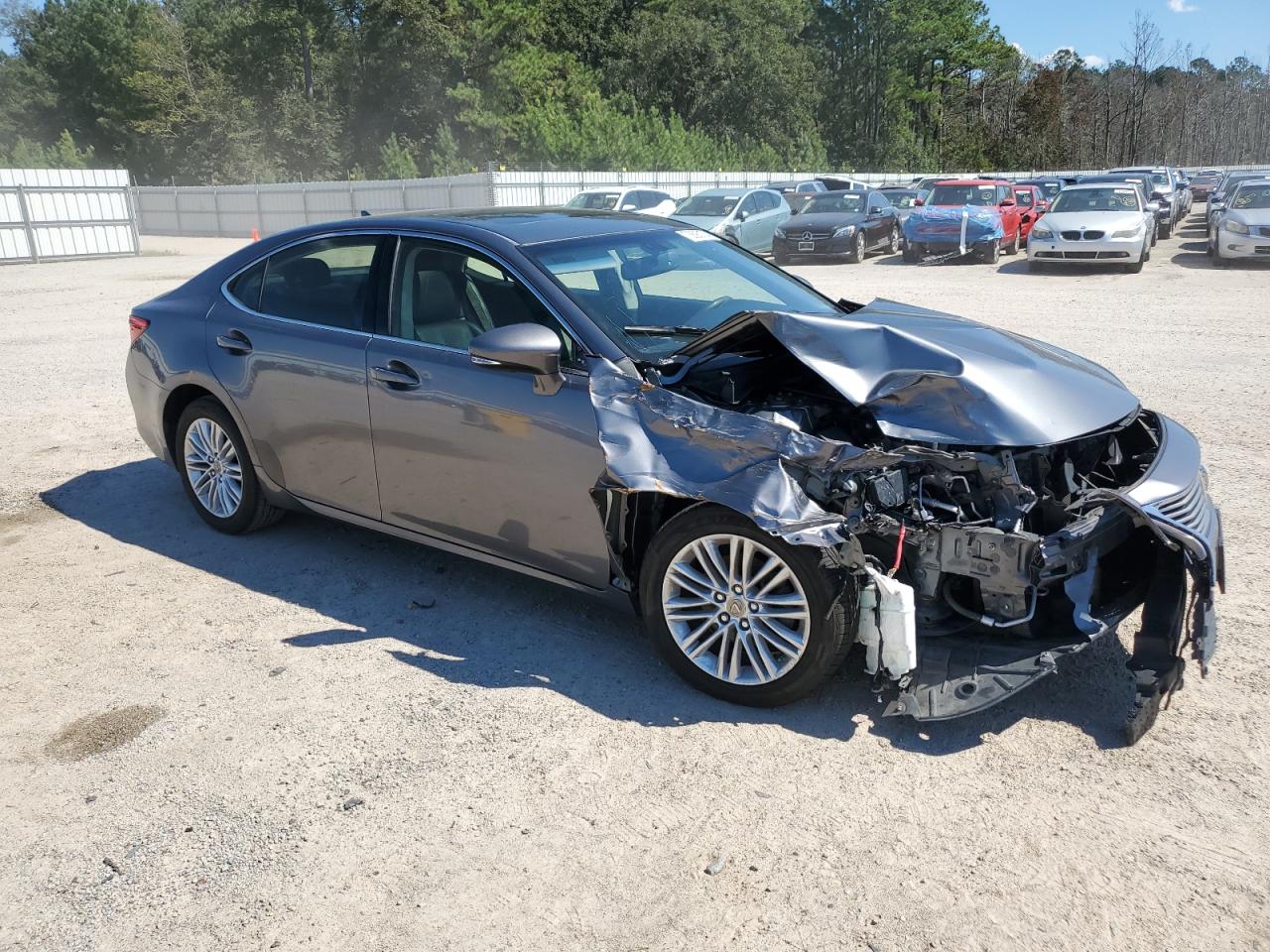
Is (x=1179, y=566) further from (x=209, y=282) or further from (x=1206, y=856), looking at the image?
(x=209, y=282)

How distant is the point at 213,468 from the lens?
5.50 meters

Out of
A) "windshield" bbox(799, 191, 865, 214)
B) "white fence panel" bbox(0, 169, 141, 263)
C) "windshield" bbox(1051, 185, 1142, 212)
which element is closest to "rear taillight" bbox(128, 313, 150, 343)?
"windshield" bbox(1051, 185, 1142, 212)

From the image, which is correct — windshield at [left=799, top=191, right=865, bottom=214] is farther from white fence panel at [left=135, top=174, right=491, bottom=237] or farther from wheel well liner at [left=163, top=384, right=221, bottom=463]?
wheel well liner at [left=163, top=384, right=221, bottom=463]

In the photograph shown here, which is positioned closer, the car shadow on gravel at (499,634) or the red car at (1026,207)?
the car shadow on gravel at (499,634)

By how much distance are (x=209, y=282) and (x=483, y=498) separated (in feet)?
7.82

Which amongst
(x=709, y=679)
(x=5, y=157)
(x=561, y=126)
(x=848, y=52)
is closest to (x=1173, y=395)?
(x=709, y=679)

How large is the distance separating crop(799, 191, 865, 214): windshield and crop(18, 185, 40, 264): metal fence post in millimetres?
20353

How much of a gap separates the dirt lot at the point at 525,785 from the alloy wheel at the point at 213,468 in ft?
1.26

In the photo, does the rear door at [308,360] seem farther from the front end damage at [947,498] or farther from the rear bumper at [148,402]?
the front end damage at [947,498]

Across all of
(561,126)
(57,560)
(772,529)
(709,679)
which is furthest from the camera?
(561,126)

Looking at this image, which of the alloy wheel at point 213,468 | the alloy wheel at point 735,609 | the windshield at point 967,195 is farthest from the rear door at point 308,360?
the windshield at point 967,195

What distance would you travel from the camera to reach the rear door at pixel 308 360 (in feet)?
15.3

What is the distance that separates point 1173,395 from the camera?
27.7ft

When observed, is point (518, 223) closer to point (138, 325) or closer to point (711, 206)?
point (138, 325)
